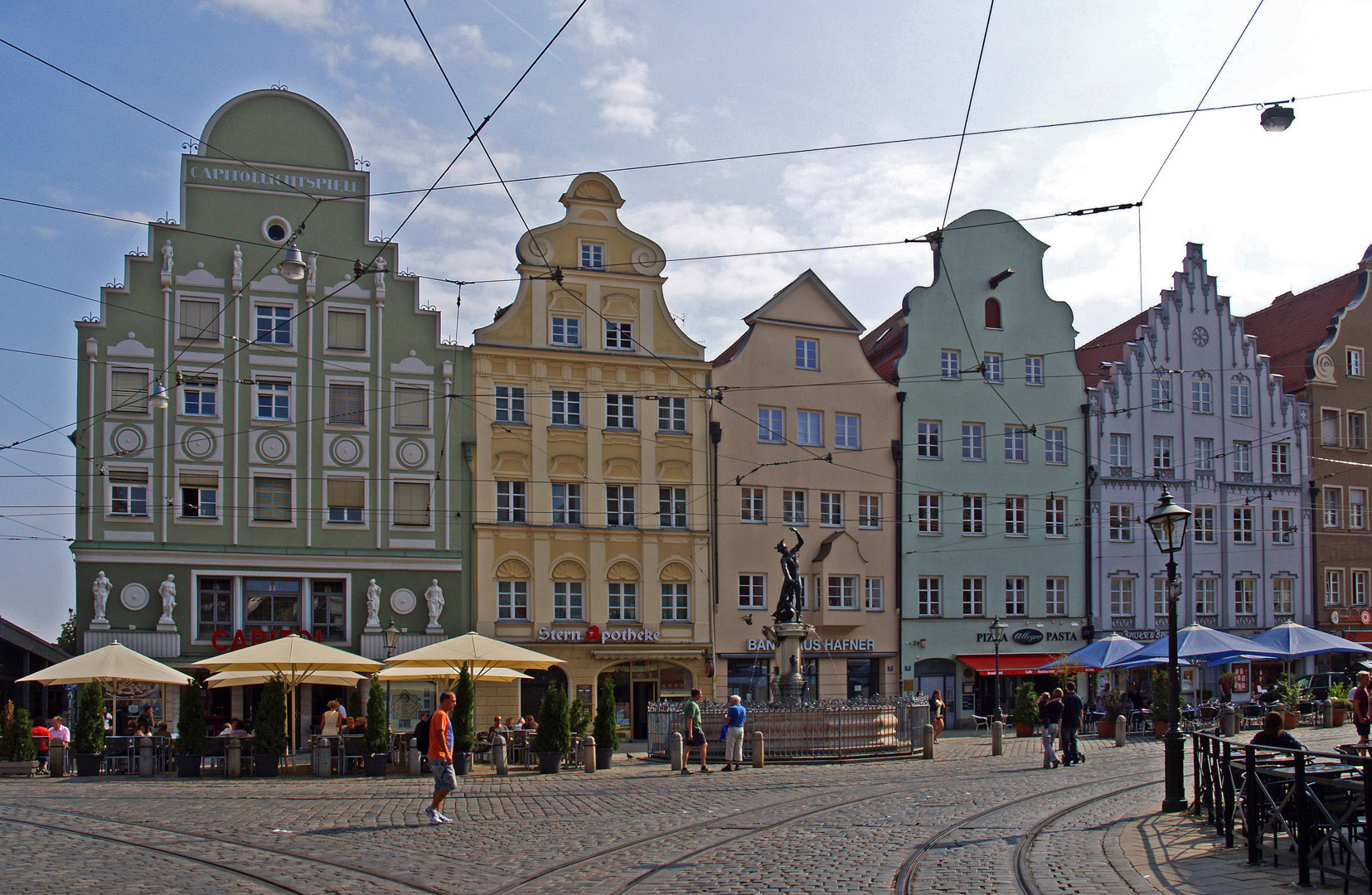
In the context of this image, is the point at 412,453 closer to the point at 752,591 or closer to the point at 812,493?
the point at 752,591

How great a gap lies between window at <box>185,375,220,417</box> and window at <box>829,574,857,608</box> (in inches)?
760

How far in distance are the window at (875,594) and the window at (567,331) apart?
39.9ft

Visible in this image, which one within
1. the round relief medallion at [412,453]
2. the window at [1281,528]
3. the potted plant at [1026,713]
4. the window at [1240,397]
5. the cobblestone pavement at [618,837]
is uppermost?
the window at [1240,397]

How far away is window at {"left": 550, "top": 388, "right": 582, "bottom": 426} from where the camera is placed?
128 feet

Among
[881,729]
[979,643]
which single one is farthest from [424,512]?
[979,643]

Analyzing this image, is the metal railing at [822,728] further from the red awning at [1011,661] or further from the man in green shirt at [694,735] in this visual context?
the red awning at [1011,661]

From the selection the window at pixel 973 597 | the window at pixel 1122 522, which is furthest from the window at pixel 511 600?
the window at pixel 1122 522

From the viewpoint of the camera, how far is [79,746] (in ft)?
80.5

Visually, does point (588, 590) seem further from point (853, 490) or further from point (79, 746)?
point (79, 746)

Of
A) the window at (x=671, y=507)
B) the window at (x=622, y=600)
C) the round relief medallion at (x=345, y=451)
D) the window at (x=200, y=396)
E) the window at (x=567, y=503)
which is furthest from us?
the window at (x=671, y=507)

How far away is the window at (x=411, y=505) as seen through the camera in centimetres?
3716

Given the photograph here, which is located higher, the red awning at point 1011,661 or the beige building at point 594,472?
the beige building at point 594,472

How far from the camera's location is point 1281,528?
1916 inches

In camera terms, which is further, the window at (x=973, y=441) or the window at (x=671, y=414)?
the window at (x=973, y=441)
